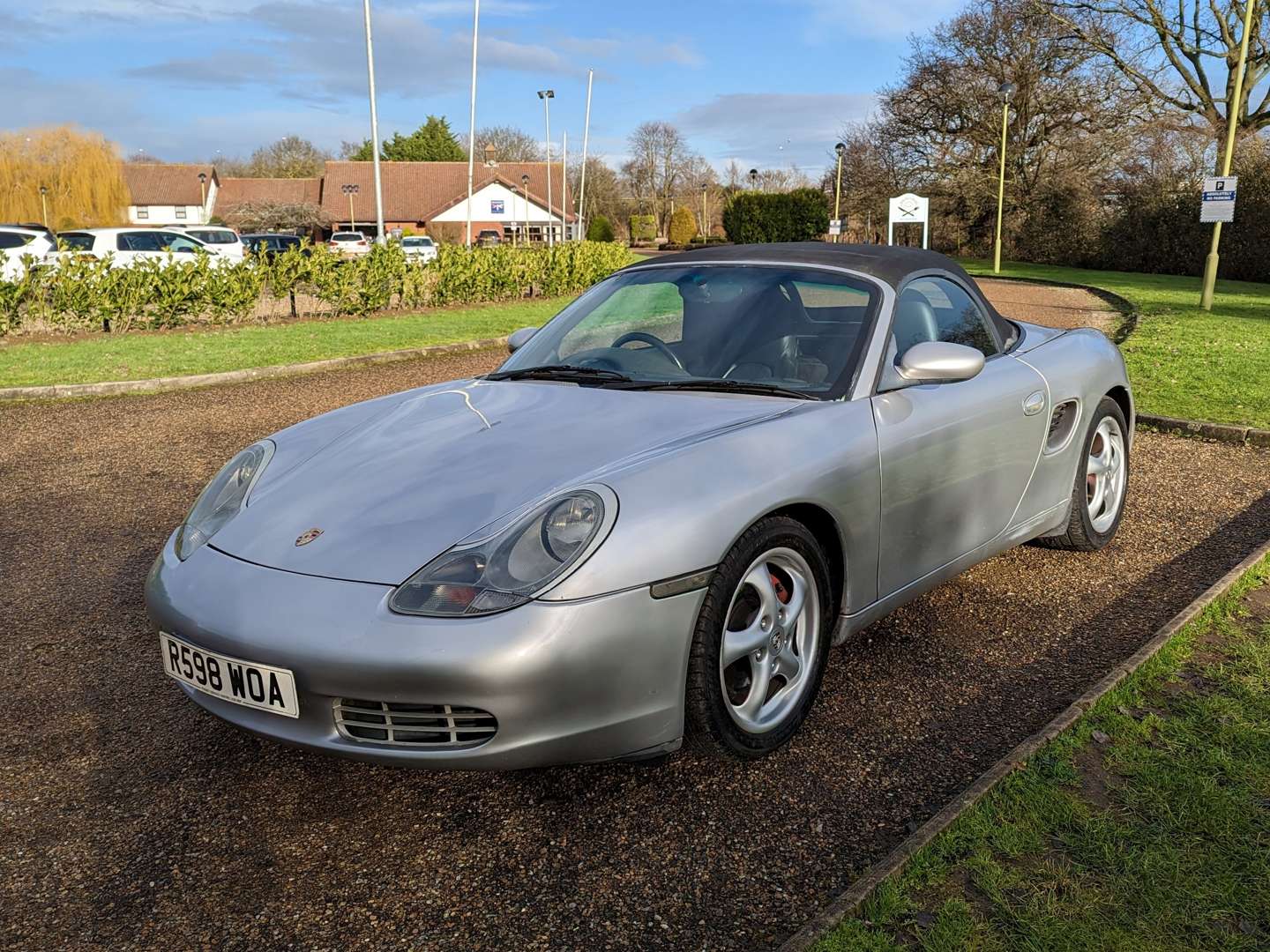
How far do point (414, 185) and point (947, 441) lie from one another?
80.4 meters

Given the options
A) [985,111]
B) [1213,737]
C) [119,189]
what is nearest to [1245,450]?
[1213,737]

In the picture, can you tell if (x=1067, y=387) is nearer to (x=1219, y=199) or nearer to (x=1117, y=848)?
(x=1117, y=848)

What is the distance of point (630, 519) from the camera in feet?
8.61

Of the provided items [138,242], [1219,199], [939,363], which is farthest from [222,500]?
[138,242]

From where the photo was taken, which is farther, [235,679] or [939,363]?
[939,363]

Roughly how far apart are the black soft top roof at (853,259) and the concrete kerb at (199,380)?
7697 millimetres

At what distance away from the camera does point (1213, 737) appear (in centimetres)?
309

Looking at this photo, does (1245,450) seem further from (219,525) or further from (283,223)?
(283,223)

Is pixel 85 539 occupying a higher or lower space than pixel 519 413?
lower

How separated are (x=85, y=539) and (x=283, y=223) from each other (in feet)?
215

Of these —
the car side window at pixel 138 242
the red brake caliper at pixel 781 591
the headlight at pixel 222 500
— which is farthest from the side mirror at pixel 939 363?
the car side window at pixel 138 242

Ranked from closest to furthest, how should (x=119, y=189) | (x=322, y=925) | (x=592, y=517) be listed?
1. (x=322, y=925)
2. (x=592, y=517)
3. (x=119, y=189)

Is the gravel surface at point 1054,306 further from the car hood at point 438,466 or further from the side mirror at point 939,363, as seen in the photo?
the car hood at point 438,466

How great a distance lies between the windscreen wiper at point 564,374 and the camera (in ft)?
12.1
